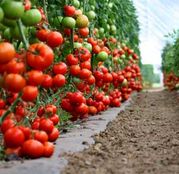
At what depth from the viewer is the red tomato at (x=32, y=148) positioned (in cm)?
278

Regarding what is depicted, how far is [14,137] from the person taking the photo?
2.73 m

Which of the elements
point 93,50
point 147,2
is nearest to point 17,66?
point 93,50

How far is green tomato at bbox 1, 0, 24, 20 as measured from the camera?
2.71 m

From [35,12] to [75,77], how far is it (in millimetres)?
1633

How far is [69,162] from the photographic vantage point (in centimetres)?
275

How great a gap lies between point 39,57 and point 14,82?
0.21 metres

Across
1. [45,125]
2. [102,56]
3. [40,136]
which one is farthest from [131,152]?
[102,56]

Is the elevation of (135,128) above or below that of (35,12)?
below

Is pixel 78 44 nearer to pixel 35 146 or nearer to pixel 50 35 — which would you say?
pixel 50 35

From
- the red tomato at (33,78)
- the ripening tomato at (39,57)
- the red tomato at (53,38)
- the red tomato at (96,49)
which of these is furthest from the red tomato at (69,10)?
the red tomato at (33,78)

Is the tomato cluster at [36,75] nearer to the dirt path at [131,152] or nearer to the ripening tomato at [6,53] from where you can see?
the ripening tomato at [6,53]

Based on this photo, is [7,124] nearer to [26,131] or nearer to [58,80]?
[26,131]

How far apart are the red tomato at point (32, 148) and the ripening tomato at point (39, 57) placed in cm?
42

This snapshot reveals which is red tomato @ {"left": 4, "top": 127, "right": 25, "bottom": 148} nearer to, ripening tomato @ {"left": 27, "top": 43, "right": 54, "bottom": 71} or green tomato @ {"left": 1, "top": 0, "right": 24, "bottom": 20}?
ripening tomato @ {"left": 27, "top": 43, "right": 54, "bottom": 71}
